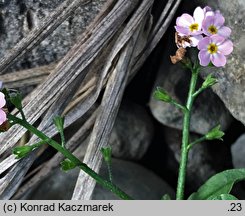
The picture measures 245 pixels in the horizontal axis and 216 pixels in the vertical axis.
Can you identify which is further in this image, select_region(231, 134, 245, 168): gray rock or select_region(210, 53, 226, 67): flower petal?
select_region(231, 134, 245, 168): gray rock

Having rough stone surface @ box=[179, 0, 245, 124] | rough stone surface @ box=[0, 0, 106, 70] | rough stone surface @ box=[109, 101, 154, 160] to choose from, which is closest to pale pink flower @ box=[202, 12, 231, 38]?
rough stone surface @ box=[179, 0, 245, 124]

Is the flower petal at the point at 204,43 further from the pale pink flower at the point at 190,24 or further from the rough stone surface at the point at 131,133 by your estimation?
the rough stone surface at the point at 131,133

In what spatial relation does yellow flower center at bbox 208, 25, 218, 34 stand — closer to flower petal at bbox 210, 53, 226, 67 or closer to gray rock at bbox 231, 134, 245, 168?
flower petal at bbox 210, 53, 226, 67

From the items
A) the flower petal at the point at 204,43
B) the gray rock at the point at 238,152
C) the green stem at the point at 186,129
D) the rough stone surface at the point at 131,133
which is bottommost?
the gray rock at the point at 238,152

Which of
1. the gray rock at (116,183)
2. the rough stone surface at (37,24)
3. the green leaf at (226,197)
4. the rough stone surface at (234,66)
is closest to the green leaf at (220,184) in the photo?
the green leaf at (226,197)
